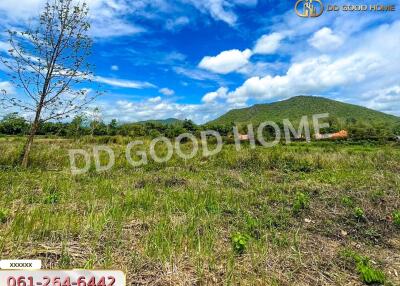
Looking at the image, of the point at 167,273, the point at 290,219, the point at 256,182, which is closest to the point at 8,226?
the point at 167,273

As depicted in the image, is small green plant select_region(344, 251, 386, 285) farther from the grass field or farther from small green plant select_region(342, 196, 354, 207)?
small green plant select_region(342, 196, 354, 207)

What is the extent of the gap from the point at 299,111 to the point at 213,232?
6884 inches

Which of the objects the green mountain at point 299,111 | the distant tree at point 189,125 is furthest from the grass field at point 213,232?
the green mountain at point 299,111

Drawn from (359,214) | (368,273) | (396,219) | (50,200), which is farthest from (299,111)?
(368,273)

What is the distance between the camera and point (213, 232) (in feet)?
15.8

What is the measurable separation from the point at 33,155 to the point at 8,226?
366 inches

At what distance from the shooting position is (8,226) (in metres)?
4.72

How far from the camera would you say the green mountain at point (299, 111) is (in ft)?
539

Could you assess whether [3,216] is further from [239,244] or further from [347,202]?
[347,202]

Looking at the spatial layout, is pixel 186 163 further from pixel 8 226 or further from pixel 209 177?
pixel 8 226

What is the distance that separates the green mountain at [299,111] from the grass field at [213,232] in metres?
153

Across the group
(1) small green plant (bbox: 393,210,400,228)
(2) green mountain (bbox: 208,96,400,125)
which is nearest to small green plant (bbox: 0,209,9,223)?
(1) small green plant (bbox: 393,210,400,228)

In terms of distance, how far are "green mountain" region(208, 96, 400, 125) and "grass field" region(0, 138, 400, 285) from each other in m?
153

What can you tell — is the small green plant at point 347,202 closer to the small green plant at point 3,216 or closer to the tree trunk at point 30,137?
the small green plant at point 3,216
